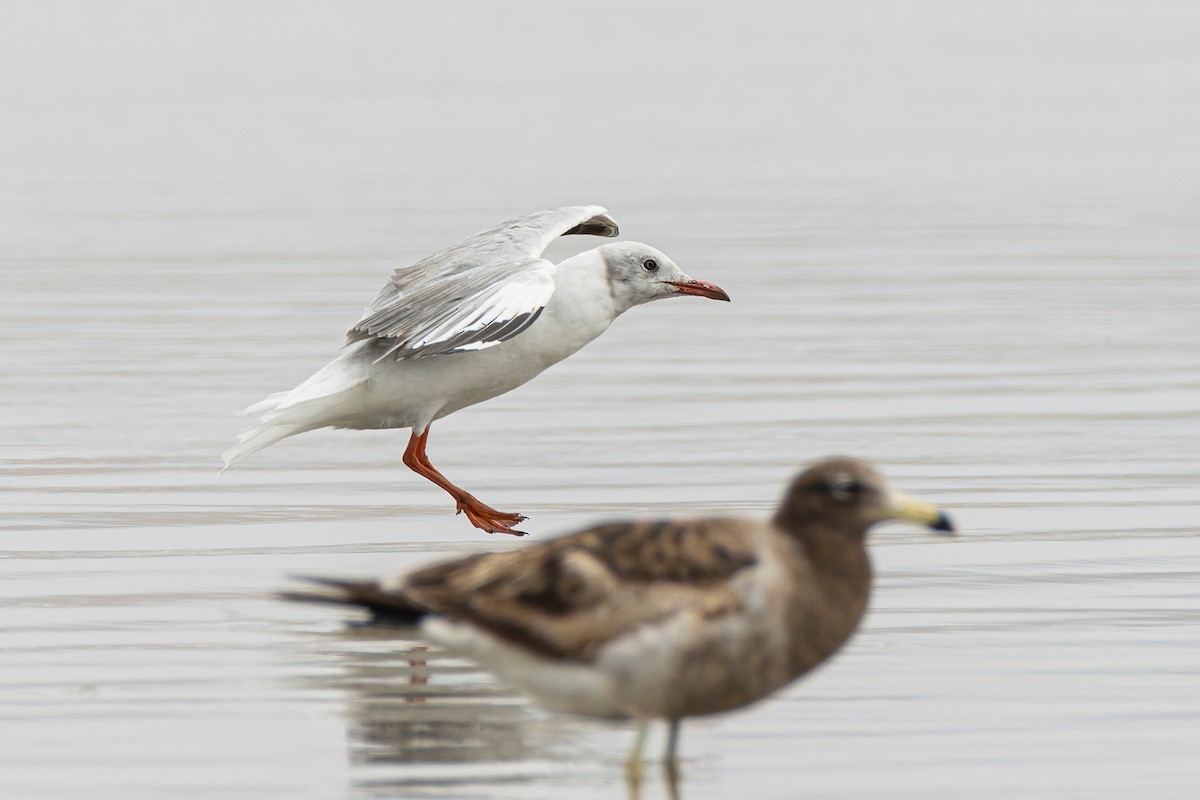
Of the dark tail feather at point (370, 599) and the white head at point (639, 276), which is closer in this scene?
the dark tail feather at point (370, 599)

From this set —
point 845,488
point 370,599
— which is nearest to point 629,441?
point 845,488

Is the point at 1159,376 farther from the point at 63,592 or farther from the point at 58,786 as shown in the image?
the point at 58,786

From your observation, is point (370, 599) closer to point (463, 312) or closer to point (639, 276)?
point (463, 312)

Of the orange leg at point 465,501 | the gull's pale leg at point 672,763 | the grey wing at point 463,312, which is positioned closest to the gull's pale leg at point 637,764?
the gull's pale leg at point 672,763

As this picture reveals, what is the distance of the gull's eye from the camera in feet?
21.3

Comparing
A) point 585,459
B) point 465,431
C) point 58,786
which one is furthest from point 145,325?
point 58,786

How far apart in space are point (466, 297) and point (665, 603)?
4.78 m

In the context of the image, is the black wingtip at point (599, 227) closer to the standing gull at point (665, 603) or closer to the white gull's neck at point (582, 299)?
the white gull's neck at point (582, 299)

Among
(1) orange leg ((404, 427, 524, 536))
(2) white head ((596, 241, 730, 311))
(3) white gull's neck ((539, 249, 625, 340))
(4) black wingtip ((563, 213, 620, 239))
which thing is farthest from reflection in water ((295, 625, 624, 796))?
(4) black wingtip ((563, 213, 620, 239))

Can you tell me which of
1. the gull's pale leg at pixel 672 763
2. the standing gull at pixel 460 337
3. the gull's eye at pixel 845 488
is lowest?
the gull's pale leg at pixel 672 763

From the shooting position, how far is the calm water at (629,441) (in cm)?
719

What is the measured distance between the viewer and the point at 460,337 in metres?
10.5

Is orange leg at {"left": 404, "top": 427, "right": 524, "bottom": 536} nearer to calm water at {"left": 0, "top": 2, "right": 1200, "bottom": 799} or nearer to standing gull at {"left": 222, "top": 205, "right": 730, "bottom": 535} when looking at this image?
standing gull at {"left": 222, "top": 205, "right": 730, "bottom": 535}

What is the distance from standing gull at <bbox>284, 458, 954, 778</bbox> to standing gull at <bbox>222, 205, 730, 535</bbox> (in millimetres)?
3963
